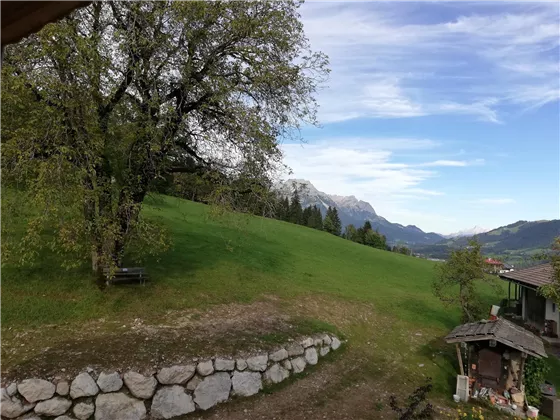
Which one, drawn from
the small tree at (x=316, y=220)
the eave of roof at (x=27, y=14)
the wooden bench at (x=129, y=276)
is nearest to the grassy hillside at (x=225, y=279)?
the wooden bench at (x=129, y=276)

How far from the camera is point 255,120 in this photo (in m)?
14.5

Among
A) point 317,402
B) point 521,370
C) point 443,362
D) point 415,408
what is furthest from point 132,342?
point 521,370

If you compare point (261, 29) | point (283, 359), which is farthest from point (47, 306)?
point (261, 29)

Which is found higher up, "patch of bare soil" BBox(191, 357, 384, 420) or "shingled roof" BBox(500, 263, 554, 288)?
"shingled roof" BBox(500, 263, 554, 288)

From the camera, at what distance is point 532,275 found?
89.8ft

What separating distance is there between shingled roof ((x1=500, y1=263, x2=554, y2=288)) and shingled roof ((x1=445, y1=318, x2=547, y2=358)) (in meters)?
11.4

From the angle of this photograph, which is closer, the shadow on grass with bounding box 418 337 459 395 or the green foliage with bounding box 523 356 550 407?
the green foliage with bounding box 523 356 550 407

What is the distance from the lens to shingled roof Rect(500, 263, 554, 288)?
81.1 feet

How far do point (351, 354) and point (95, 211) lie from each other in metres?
11.8

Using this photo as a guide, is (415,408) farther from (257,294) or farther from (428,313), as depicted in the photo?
(428,313)

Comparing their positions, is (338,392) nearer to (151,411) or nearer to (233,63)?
(151,411)

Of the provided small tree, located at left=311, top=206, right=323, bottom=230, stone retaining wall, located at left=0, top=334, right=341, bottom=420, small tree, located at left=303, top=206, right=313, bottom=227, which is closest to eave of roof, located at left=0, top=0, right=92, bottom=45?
stone retaining wall, located at left=0, top=334, right=341, bottom=420

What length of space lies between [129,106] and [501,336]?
16.4 m

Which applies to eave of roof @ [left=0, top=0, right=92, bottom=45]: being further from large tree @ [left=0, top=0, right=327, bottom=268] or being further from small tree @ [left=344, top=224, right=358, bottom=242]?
small tree @ [left=344, top=224, right=358, bottom=242]
